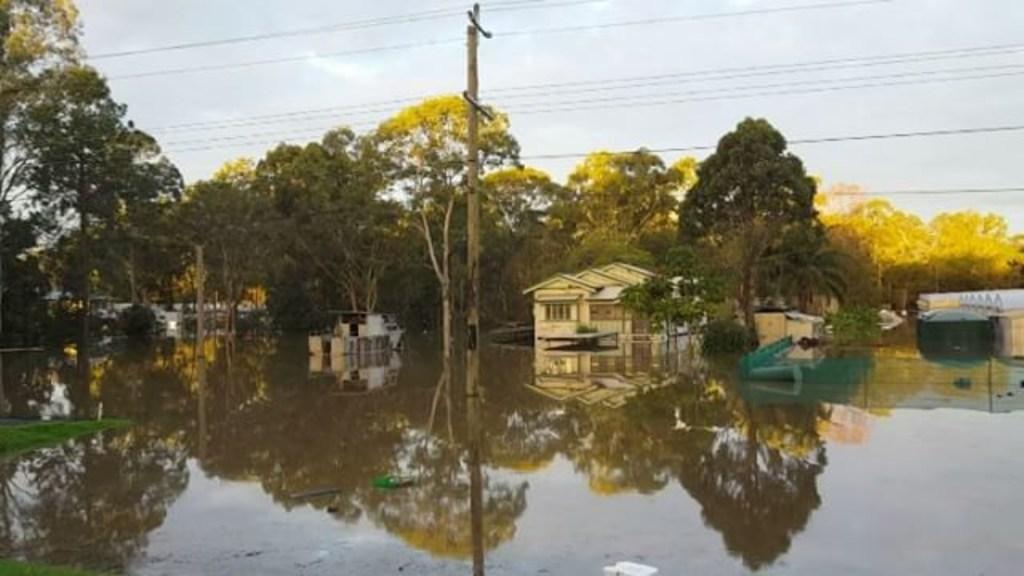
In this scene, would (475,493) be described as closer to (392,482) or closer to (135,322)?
(392,482)

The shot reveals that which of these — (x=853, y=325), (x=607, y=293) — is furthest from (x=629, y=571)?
(x=853, y=325)

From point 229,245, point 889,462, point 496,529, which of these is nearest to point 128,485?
point 496,529

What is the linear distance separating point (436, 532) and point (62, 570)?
4128 millimetres

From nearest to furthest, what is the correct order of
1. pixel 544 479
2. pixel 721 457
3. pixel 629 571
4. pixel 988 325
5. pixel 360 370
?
1. pixel 629 571
2. pixel 544 479
3. pixel 721 457
4. pixel 360 370
5. pixel 988 325

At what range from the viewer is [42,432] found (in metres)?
18.4

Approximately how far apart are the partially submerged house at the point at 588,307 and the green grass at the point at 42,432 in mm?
31179

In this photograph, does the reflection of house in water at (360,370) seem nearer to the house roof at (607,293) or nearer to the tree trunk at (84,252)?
the house roof at (607,293)

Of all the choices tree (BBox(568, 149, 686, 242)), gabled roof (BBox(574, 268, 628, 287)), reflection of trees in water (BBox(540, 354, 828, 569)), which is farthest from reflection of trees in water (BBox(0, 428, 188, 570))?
tree (BBox(568, 149, 686, 242))

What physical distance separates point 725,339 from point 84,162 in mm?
35662

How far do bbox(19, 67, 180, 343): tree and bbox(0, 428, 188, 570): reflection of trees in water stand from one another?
3332cm

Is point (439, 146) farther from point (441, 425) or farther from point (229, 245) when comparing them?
point (441, 425)

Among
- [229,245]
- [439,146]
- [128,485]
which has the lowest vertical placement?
[128,485]

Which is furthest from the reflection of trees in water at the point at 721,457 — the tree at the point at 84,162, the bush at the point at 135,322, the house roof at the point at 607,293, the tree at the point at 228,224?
the bush at the point at 135,322

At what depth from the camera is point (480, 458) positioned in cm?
1586
